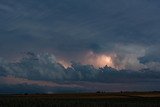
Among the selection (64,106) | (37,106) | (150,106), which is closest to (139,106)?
(150,106)

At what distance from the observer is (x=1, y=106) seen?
83.6 m

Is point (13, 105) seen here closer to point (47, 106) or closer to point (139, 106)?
point (47, 106)

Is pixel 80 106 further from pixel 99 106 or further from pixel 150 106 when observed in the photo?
pixel 150 106

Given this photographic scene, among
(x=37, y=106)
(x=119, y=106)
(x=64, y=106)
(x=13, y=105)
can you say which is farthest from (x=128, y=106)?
(x=13, y=105)

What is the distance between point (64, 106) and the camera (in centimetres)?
8656

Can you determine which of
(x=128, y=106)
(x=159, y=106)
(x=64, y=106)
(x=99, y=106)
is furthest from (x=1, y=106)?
(x=159, y=106)

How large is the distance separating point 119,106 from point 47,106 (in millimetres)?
15471

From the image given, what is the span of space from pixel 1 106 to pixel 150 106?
30907 millimetres

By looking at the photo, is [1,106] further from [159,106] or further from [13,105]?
[159,106]

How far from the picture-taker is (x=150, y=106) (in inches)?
3292

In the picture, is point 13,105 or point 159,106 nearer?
point 159,106

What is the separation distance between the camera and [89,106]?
85125 mm

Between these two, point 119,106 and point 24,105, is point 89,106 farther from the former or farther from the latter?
point 24,105

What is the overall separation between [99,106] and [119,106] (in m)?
5.34
